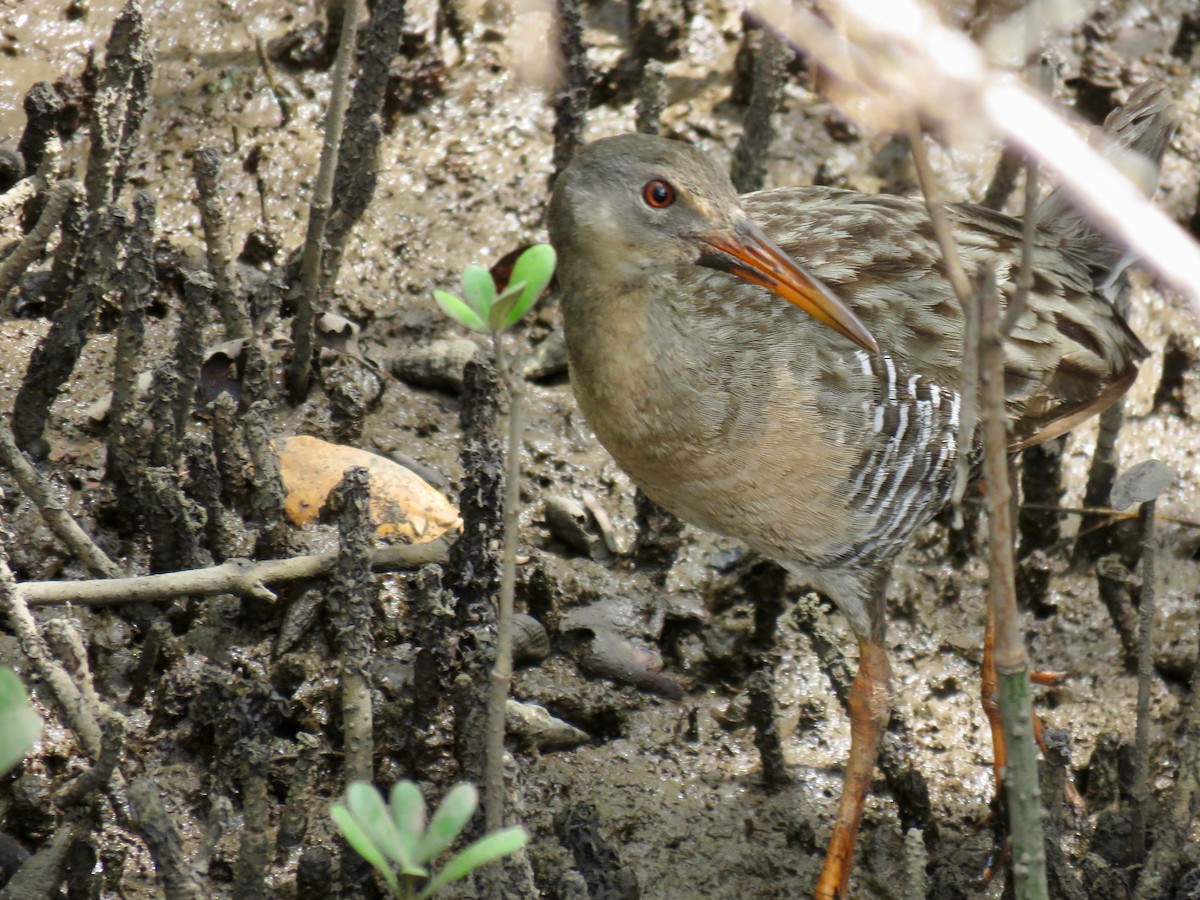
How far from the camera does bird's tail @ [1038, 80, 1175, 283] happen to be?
10.3ft

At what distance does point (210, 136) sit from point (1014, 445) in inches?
90.9

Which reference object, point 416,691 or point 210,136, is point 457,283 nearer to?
point 210,136

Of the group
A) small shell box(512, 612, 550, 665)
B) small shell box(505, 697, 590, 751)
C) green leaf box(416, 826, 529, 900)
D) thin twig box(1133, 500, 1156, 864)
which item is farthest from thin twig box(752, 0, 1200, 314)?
small shell box(512, 612, 550, 665)

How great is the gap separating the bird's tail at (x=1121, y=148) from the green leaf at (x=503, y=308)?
1.96m

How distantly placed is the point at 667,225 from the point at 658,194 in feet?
0.20

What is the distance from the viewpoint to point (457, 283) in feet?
12.4

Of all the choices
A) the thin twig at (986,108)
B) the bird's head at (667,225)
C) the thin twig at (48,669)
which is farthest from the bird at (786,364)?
the thin twig at (986,108)

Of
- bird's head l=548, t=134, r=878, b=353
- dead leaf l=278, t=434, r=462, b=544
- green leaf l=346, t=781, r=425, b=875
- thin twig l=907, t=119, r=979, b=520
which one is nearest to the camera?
green leaf l=346, t=781, r=425, b=875

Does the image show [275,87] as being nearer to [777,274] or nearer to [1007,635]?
[777,274]

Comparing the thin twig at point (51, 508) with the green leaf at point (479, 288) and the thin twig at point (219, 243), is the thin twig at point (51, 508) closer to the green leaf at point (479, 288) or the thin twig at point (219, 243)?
the thin twig at point (219, 243)

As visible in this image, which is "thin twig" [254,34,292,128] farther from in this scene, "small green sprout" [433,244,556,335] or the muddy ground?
"small green sprout" [433,244,556,335]

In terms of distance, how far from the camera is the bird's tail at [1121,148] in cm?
314

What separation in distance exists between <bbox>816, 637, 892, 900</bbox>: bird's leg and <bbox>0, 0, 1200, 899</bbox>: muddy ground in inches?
4.2

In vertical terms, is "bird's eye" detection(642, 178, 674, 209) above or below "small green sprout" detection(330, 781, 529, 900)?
above
